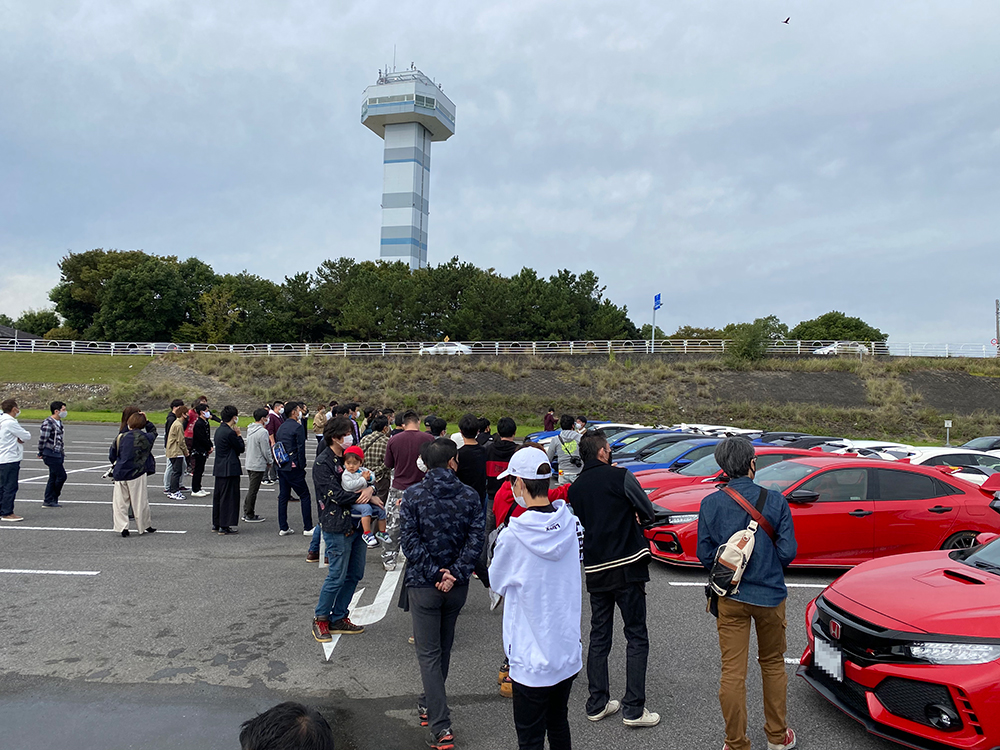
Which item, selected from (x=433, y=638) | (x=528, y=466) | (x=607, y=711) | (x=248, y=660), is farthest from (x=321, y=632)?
(x=528, y=466)

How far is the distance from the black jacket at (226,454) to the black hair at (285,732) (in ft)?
27.1

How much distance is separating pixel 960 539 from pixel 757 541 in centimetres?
566

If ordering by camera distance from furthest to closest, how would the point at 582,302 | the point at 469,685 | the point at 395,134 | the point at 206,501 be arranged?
the point at 395,134 < the point at 582,302 < the point at 206,501 < the point at 469,685

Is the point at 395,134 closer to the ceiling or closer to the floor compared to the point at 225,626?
closer to the ceiling

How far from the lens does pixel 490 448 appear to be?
717 cm

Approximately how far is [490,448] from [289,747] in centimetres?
560

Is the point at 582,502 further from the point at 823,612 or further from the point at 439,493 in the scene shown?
the point at 823,612

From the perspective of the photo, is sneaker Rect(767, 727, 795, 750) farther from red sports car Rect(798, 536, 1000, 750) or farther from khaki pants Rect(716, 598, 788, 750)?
red sports car Rect(798, 536, 1000, 750)

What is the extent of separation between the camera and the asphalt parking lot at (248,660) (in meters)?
4.04

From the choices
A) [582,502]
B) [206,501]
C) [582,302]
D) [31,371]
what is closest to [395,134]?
[582,302]

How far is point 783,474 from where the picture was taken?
807 cm

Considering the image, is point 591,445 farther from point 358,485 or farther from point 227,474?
point 227,474

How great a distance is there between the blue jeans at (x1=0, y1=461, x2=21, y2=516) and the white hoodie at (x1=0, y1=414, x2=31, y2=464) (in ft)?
0.46

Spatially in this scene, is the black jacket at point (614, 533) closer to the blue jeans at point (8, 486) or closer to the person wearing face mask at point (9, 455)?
the person wearing face mask at point (9, 455)
